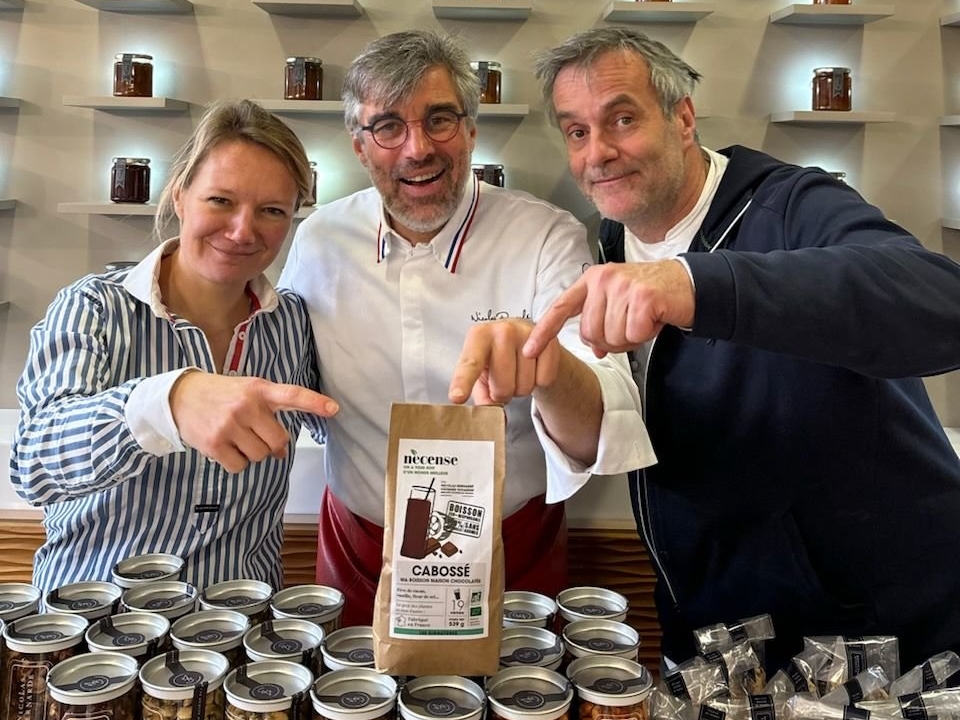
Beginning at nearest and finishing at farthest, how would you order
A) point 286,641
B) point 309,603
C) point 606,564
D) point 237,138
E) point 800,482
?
1. point 286,641
2. point 309,603
3. point 800,482
4. point 237,138
5. point 606,564

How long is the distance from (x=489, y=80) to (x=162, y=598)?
202 cm

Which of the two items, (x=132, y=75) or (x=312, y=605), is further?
(x=132, y=75)

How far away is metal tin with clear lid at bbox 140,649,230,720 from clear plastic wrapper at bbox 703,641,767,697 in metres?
0.52

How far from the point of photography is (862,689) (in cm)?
88

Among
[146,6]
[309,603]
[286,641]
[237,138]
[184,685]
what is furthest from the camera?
[146,6]

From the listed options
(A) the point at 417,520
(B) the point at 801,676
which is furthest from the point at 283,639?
(B) the point at 801,676

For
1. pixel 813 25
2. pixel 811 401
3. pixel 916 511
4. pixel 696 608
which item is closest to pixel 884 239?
pixel 811 401

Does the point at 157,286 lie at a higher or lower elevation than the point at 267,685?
higher

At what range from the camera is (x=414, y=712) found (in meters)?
0.74

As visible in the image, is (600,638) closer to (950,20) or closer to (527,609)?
(527,609)

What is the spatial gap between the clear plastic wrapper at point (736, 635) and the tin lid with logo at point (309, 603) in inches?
16.6

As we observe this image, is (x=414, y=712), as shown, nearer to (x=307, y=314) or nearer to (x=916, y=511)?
(x=916, y=511)

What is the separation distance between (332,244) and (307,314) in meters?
0.15

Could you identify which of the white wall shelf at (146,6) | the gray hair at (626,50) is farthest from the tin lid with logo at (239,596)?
the white wall shelf at (146,6)
